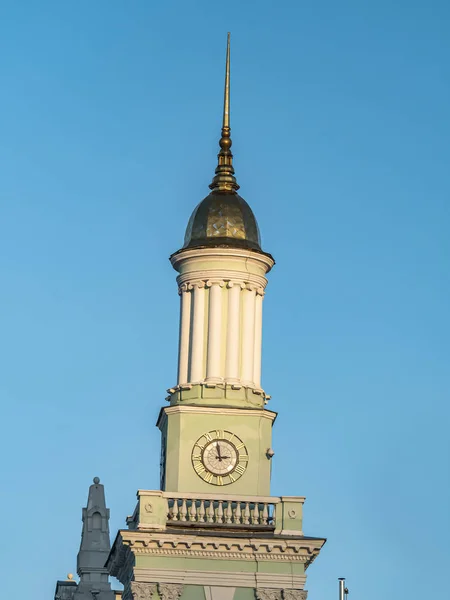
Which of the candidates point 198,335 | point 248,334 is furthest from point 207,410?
point 248,334

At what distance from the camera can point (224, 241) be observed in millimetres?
71188

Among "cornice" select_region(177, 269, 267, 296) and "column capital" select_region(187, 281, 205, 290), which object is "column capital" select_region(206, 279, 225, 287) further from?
"column capital" select_region(187, 281, 205, 290)

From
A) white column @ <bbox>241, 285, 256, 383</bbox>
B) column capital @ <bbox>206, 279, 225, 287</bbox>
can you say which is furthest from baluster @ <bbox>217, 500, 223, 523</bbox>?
column capital @ <bbox>206, 279, 225, 287</bbox>

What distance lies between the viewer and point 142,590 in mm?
66625

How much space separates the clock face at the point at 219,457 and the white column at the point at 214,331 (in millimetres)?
1875

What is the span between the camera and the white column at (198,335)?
7044 centimetres

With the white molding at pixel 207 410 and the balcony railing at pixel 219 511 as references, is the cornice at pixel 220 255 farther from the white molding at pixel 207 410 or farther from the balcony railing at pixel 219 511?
the balcony railing at pixel 219 511

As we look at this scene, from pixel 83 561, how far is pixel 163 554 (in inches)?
684

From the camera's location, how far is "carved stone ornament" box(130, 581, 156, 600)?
218ft

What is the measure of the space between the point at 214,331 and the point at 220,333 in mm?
197

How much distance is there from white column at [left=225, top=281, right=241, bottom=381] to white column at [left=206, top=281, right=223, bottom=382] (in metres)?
0.27

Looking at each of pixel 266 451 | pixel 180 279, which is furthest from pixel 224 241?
pixel 266 451

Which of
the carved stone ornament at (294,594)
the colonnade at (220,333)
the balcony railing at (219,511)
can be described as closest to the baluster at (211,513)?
the balcony railing at (219,511)

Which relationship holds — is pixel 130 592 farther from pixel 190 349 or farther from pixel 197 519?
pixel 190 349
